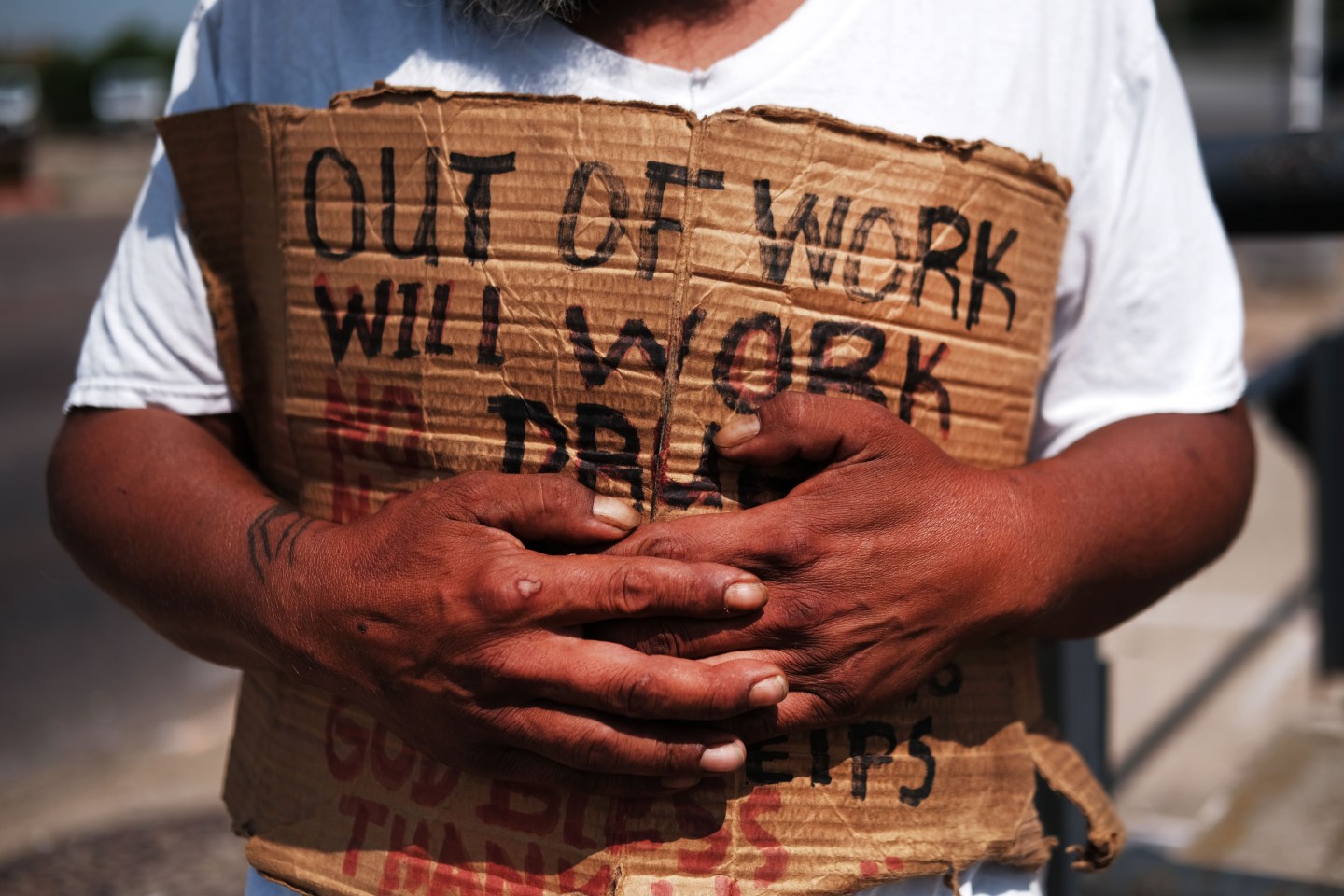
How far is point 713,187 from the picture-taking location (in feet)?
3.83

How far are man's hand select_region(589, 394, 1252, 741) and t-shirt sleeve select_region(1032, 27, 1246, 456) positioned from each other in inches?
8.5

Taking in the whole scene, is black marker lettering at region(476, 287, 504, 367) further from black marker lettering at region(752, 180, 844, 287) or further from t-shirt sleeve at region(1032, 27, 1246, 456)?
t-shirt sleeve at region(1032, 27, 1246, 456)

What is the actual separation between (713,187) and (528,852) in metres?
0.62

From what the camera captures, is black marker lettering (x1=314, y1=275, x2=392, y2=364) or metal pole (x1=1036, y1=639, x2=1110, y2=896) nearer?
black marker lettering (x1=314, y1=275, x2=392, y2=364)

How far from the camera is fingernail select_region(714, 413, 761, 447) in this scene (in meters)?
1.15

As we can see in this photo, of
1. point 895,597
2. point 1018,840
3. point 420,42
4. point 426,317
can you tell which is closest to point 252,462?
point 426,317

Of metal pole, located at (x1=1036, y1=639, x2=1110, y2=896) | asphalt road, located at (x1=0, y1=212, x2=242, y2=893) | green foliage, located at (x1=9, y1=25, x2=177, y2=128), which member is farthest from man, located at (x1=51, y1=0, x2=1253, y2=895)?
green foliage, located at (x1=9, y1=25, x2=177, y2=128)

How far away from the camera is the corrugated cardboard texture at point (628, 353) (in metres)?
1.17

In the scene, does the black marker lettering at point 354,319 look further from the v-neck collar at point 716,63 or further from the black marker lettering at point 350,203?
the v-neck collar at point 716,63

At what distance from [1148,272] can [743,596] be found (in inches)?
23.5

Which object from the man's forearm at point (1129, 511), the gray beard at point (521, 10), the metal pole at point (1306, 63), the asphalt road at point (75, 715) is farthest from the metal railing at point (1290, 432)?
the metal pole at point (1306, 63)

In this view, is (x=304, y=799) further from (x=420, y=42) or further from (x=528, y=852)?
(x=420, y=42)

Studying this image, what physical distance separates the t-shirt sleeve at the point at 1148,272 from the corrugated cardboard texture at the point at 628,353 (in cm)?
8

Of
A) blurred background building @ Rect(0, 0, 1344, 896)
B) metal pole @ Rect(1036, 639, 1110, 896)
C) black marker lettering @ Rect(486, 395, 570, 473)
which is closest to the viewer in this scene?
black marker lettering @ Rect(486, 395, 570, 473)
